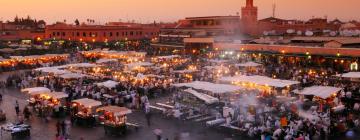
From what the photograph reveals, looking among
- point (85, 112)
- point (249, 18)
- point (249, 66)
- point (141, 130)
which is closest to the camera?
point (141, 130)

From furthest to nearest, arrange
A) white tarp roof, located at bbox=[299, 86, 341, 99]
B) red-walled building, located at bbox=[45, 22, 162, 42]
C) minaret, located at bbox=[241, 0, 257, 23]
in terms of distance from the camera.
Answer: red-walled building, located at bbox=[45, 22, 162, 42] < minaret, located at bbox=[241, 0, 257, 23] < white tarp roof, located at bbox=[299, 86, 341, 99]

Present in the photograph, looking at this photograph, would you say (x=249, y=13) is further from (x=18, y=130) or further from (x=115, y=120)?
(x=18, y=130)

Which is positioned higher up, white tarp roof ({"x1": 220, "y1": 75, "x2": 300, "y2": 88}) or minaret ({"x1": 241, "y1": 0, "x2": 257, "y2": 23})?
minaret ({"x1": 241, "y1": 0, "x2": 257, "y2": 23})

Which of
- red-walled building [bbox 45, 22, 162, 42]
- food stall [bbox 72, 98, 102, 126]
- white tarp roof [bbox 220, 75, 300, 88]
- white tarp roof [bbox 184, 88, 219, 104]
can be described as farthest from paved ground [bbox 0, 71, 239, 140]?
red-walled building [bbox 45, 22, 162, 42]

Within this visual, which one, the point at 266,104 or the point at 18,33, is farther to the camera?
the point at 18,33

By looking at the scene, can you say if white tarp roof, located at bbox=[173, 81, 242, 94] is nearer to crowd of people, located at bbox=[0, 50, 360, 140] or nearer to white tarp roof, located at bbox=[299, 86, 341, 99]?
crowd of people, located at bbox=[0, 50, 360, 140]

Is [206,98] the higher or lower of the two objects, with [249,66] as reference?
lower

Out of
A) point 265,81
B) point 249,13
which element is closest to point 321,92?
point 265,81

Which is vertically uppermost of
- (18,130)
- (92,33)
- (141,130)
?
(92,33)

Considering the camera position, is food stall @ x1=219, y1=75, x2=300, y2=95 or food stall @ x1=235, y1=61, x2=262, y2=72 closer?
food stall @ x1=219, y1=75, x2=300, y2=95

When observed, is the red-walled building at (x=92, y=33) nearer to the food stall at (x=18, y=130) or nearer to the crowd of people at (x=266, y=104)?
the crowd of people at (x=266, y=104)

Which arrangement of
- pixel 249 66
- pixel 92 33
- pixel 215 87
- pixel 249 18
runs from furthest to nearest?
pixel 92 33, pixel 249 18, pixel 249 66, pixel 215 87

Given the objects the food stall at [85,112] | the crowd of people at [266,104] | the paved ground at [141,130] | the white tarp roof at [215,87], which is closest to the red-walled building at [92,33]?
the crowd of people at [266,104]

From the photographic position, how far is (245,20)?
176ft
